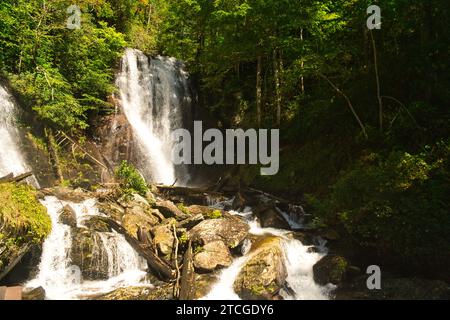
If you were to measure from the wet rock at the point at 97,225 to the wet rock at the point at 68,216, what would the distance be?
12.5 inches

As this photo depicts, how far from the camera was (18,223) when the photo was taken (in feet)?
25.6

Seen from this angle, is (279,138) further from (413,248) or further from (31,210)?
(31,210)

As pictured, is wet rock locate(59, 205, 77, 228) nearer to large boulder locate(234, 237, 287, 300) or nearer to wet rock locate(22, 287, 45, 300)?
wet rock locate(22, 287, 45, 300)

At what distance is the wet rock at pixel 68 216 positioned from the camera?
9320 mm

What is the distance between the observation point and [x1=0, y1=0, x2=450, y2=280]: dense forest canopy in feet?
27.6

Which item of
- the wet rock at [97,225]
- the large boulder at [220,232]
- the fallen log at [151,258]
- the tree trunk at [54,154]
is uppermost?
the tree trunk at [54,154]

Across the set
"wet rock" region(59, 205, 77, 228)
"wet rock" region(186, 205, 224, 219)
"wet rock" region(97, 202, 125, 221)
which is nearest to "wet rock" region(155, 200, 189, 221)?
"wet rock" region(186, 205, 224, 219)

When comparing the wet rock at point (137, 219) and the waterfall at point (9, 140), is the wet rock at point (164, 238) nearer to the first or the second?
the wet rock at point (137, 219)

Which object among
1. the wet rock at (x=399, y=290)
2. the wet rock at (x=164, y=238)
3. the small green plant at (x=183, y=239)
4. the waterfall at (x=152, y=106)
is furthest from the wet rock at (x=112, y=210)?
the wet rock at (x=399, y=290)

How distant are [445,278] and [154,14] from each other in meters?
29.4

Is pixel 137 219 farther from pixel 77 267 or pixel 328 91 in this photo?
pixel 328 91

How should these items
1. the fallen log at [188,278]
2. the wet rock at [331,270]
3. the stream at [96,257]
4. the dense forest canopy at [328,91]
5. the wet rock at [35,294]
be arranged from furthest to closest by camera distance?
1. the wet rock at [331,270]
2. the dense forest canopy at [328,91]
3. the stream at [96,257]
4. the fallen log at [188,278]
5. the wet rock at [35,294]

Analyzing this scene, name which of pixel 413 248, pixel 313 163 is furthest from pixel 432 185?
pixel 313 163

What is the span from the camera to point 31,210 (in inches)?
335
